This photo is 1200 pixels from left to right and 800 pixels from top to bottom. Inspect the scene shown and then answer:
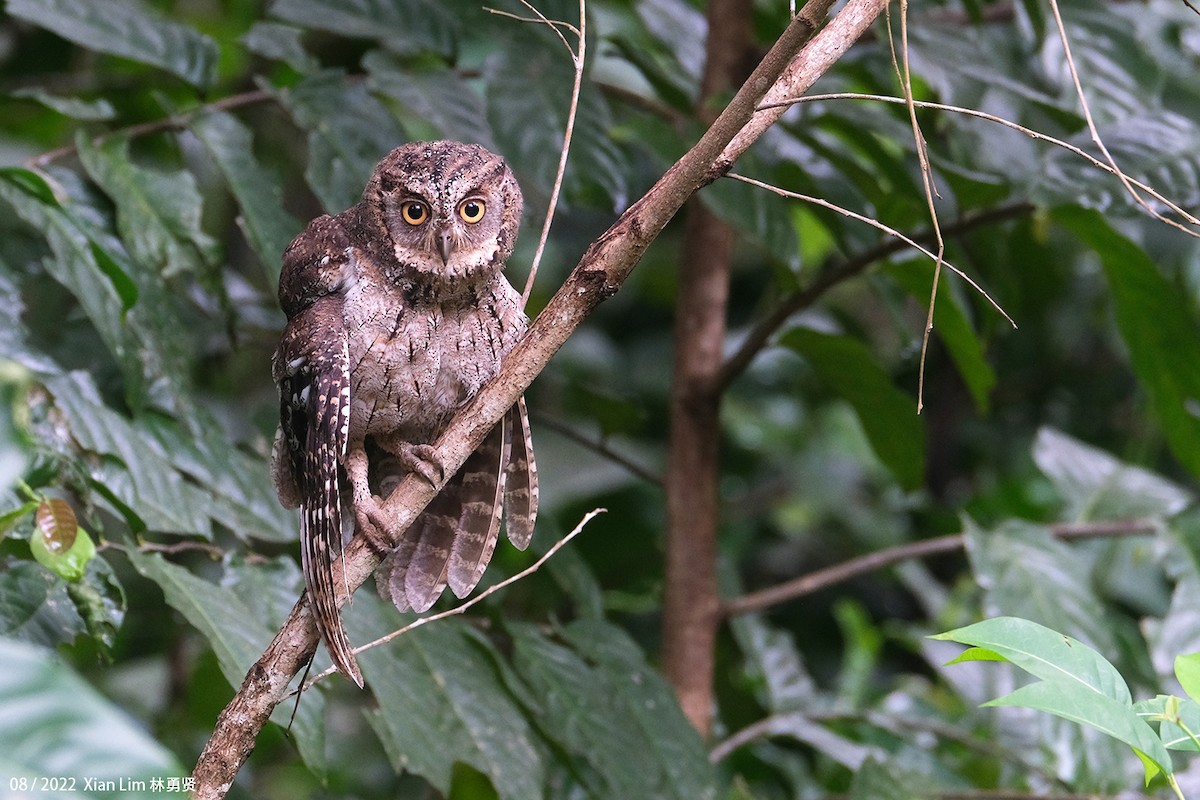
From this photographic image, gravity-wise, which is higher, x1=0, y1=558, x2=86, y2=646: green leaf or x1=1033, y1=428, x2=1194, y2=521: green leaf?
x1=1033, y1=428, x2=1194, y2=521: green leaf

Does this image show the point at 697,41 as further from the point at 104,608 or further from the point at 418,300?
the point at 104,608

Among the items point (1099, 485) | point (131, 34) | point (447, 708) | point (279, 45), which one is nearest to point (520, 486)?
point (447, 708)

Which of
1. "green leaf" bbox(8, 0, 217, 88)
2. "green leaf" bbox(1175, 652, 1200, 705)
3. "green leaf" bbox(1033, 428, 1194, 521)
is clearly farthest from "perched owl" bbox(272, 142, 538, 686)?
"green leaf" bbox(1033, 428, 1194, 521)

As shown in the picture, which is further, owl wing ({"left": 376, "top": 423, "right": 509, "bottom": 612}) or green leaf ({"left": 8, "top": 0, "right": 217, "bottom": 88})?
green leaf ({"left": 8, "top": 0, "right": 217, "bottom": 88})

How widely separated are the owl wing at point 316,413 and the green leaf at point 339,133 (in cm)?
43

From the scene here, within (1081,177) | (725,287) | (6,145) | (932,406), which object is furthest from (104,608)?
(932,406)

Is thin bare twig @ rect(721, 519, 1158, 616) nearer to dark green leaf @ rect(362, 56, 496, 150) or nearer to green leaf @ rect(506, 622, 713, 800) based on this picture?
green leaf @ rect(506, 622, 713, 800)

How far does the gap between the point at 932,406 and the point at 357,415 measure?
124 inches

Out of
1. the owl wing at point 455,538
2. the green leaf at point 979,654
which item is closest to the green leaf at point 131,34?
the owl wing at point 455,538

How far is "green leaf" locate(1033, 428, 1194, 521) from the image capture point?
3.11m

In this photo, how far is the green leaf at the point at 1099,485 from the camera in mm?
3111

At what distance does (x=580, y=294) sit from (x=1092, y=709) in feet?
2.57

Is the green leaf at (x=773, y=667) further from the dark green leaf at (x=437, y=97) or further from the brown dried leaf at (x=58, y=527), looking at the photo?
the brown dried leaf at (x=58, y=527)

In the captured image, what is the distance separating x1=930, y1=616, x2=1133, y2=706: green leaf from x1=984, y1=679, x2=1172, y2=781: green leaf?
0.01m
